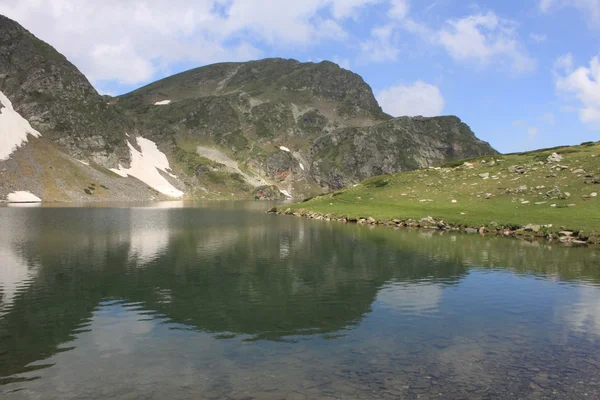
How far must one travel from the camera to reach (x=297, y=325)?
2038 cm

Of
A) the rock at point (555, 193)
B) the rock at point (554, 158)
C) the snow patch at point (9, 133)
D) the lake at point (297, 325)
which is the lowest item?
the lake at point (297, 325)

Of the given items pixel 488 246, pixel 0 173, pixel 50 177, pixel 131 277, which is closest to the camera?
pixel 131 277

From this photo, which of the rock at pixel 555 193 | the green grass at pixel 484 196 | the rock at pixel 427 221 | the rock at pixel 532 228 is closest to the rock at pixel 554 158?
the green grass at pixel 484 196

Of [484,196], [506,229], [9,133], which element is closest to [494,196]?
[484,196]

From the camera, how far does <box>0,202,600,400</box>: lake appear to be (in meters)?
13.9

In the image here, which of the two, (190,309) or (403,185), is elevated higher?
(403,185)

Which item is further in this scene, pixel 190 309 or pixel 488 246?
pixel 488 246

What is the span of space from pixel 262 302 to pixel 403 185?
78559 millimetres

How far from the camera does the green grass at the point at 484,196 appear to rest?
202 feet

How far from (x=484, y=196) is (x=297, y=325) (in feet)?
222

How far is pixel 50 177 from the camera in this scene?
17688cm

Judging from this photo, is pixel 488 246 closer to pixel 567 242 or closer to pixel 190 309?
pixel 567 242

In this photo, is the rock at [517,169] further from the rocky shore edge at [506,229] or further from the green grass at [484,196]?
the rocky shore edge at [506,229]

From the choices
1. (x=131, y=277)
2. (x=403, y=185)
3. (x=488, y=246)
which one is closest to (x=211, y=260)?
(x=131, y=277)
